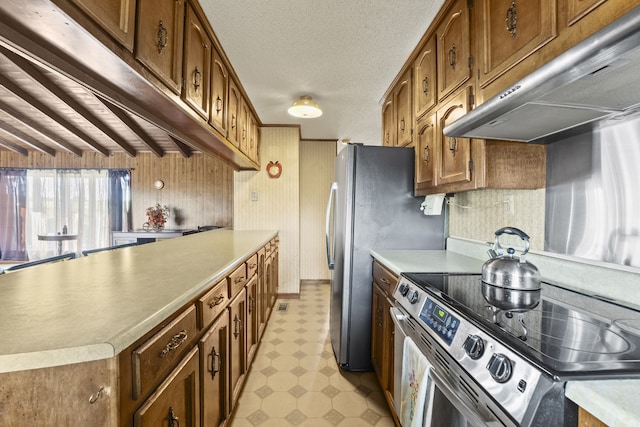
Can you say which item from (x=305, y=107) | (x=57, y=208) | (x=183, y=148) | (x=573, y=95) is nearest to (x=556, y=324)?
(x=573, y=95)

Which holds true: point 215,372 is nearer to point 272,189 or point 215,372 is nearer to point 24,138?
point 272,189

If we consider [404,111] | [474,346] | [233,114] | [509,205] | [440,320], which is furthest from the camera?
[233,114]

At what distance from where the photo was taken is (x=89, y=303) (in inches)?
34.4

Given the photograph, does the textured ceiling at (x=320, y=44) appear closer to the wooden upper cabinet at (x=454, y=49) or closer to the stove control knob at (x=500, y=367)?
the wooden upper cabinet at (x=454, y=49)

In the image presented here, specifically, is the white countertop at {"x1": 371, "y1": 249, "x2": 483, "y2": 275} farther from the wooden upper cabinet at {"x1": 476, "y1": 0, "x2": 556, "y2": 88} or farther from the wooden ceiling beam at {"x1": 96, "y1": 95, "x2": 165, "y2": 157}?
the wooden ceiling beam at {"x1": 96, "y1": 95, "x2": 165, "y2": 157}

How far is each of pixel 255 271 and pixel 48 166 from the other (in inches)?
193

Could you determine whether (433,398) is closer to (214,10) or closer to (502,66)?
→ (502,66)

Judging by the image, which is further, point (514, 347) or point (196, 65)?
point (196, 65)

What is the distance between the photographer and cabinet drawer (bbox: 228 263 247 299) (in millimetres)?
1589

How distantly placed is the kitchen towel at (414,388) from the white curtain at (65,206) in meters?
5.43

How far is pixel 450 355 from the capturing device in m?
0.92

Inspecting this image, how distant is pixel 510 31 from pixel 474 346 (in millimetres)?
1238

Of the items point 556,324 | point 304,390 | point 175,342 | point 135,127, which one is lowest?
point 304,390

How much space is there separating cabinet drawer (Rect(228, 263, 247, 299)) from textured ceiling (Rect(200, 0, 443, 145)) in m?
1.52
